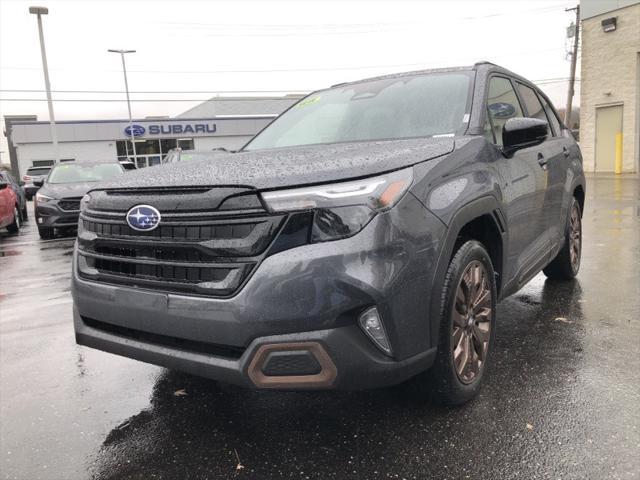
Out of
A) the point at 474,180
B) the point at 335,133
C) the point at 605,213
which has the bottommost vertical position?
the point at 605,213

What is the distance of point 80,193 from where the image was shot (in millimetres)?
10375

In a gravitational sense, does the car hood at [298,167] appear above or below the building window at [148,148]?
below

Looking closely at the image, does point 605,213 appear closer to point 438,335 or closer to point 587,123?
point 438,335

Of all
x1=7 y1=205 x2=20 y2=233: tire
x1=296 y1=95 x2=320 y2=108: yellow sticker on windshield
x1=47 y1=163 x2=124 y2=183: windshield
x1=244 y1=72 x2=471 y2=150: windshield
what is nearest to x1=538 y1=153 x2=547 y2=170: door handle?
x1=244 y1=72 x2=471 y2=150: windshield

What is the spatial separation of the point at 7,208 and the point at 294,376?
11.1m

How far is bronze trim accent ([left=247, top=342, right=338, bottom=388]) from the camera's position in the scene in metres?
2.14

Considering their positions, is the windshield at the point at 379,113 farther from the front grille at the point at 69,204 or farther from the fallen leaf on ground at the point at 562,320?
the front grille at the point at 69,204

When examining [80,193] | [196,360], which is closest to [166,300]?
[196,360]

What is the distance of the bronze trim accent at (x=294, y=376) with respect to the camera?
84.2 inches

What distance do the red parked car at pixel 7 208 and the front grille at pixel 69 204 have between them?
1.54 m

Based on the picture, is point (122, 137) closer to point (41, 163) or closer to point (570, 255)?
point (41, 163)

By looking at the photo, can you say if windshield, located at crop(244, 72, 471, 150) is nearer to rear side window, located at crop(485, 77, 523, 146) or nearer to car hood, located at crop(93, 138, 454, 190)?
rear side window, located at crop(485, 77, 523, 146)

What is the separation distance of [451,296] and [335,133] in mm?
1475

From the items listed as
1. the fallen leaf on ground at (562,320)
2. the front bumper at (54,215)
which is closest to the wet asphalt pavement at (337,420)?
the fallen leaf on ground at (562,320)
